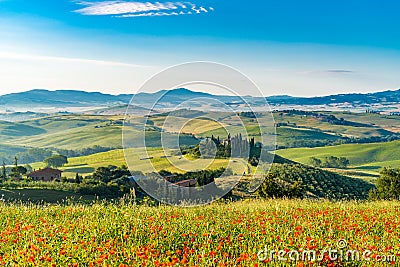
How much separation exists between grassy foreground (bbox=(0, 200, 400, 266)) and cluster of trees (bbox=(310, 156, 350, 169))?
141270mm

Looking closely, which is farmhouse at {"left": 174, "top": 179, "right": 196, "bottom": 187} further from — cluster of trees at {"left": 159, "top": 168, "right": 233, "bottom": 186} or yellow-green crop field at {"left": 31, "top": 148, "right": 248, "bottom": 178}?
yellow-green crop field at {"left": 31, "top": 148, "right": 248, "bottom": 178}

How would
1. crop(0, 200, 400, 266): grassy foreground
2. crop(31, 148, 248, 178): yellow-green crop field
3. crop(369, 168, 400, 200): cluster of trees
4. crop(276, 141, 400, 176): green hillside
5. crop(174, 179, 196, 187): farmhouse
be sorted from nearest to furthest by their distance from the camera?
crop(0, 200, 400, 266): grassy foreground
crop(31, 148, 248, 178): yellow-green crop field
crop(174, 179, 196, 187): farmhouse
crop(369, 168, 400, 200): cluster of trees
crop(276, 141, 400, 176): green hillside

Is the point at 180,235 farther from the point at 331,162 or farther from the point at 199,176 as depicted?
the point at 331,162

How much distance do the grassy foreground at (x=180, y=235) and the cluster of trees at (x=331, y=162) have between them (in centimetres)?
14127

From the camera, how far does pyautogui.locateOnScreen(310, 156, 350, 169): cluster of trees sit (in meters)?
149

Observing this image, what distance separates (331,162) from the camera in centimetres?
15188

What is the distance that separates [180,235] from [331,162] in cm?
15118

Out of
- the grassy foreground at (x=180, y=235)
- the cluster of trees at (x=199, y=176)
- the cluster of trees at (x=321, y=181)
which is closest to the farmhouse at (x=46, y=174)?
the cluster of trees at (x=321, y=181)

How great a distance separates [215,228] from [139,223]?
60.1 inches

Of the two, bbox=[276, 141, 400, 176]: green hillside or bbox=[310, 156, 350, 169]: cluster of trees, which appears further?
bbox=[276, 141, 400, 176]: green hillside

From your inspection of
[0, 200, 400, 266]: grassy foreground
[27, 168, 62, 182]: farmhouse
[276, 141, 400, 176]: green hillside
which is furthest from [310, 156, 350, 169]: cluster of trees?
[0, 200, 400, 266]: grassy foreground

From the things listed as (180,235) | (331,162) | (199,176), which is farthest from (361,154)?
(180,235)

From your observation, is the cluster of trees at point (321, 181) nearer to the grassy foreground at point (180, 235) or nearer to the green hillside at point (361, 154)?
the green hillside at point (361, 154)

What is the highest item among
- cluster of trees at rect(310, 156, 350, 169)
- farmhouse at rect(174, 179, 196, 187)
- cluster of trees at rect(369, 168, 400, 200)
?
farmhouse at rect(174, 179, 196, 187)
